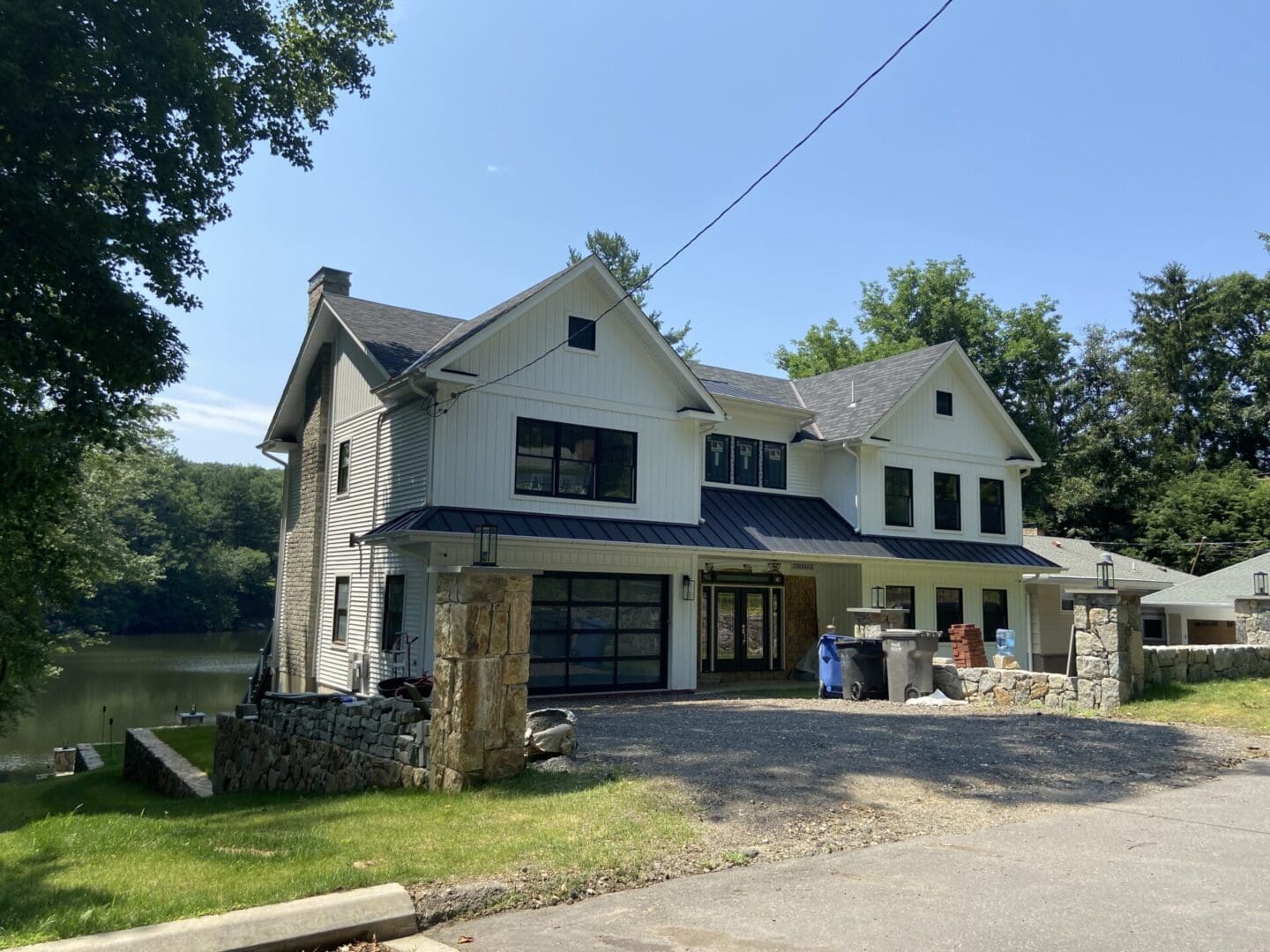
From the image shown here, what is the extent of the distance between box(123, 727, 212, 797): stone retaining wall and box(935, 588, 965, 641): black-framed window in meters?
16.2

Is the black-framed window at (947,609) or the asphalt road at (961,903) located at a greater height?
the black-framed window at (947,609)

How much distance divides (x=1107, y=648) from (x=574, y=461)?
30.2 ft

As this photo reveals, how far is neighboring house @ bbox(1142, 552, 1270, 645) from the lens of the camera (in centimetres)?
2545

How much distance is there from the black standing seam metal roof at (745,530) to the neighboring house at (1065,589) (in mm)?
3138

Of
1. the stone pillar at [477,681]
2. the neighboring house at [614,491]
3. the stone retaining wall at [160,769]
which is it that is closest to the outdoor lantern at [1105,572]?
the neighboring house at [614,491]

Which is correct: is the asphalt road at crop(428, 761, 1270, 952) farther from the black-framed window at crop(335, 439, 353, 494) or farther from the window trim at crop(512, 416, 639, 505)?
the black-framed window at crop(335, 439, 353, 494)

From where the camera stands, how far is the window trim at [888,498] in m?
21.5

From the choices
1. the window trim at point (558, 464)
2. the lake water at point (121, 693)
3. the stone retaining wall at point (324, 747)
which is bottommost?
the lake water at point (121, 693)

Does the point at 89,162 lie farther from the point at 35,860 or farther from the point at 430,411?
the point at 35,860

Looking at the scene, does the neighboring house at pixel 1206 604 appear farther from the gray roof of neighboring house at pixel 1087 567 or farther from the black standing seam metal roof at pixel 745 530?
the black standing seam metal roof at pixel 745 530

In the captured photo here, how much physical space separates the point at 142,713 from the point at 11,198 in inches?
1078

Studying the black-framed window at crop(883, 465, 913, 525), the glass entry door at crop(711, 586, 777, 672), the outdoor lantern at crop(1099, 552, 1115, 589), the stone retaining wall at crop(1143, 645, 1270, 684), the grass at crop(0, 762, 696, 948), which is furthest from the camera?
the black-framed window at crop(883, 465, 913, 525)

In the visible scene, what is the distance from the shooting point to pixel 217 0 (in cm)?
1394

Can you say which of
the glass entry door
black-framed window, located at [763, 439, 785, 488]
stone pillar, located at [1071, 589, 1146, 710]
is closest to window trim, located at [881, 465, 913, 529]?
black-framed window, located at [763, 439, 785, 488]
